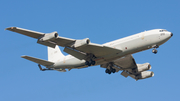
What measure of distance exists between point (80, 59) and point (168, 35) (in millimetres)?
15080

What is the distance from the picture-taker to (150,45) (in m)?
46.7

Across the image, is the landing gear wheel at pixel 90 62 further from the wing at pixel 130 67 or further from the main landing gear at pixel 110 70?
the main landing gear at pixel 110 70

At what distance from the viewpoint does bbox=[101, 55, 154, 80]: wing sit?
55312 millimetres

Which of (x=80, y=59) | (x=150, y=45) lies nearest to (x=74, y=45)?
(x=80, y=59)

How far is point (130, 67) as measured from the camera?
5738 centimetres

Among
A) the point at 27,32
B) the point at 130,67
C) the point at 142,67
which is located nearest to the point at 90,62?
the point at 130,67

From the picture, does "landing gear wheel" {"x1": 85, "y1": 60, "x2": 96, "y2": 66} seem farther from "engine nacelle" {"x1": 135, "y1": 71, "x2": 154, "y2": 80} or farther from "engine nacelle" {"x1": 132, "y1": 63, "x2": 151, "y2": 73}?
"engine nacelle" {"x1": 135, "y1": 71, "x2": 154, "y2": 80}

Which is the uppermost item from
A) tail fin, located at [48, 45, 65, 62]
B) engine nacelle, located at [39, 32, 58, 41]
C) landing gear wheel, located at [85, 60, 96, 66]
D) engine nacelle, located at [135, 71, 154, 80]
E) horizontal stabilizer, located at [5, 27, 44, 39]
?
tail fin, located at [48, 45, 65, 62]

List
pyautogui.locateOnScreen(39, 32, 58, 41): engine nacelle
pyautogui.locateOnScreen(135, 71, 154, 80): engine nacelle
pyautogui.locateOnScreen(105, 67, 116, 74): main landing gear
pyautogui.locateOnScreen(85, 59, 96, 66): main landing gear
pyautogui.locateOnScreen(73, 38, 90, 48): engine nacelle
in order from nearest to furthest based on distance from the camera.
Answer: pyautogui.locateOnScreen(39, 32, 58, 41): engine nacelle, pyautogui.locateOnScreen(73, 38, 90, 48): engine nacelle, pyautogui.locateOnScreen(85, 59, 96, 66): main landing gear, pyautogui.locateOnScreen(105, 67, 116, 74): main landing gear, pyautogui.locateOnScreen(135, 71, 154, 80): engine nacelle

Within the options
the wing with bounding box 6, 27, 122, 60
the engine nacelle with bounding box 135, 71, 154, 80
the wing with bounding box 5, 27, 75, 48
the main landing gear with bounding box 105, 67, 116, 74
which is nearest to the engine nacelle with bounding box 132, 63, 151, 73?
the engine nacelle with bounding box 135, 71, 154, 80

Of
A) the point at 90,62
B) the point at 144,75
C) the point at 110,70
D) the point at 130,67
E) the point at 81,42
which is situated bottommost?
the point at 90,62

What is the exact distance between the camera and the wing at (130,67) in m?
55.3

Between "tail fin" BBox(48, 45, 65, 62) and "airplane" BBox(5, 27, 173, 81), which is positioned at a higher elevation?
"tail fin" BBox(48, 45, 65, 62)

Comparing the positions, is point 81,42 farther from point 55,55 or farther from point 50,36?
point 55,55
